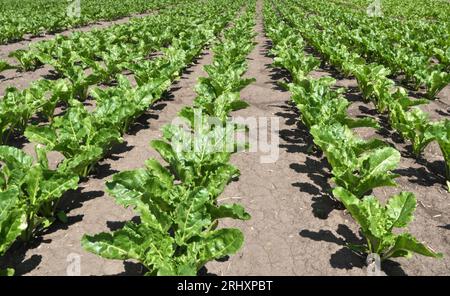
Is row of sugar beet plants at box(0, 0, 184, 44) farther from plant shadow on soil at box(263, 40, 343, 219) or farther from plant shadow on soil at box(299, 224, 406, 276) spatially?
plant shadow on soil at box(299, 224, 406, 276)

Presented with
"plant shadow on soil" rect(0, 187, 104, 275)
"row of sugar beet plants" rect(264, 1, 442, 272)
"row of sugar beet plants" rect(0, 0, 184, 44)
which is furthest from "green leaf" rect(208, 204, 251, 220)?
"row of sugar beet plants" rect(0, 0, 184, 44)

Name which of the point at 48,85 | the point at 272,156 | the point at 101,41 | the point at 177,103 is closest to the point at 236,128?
the point at 272,156

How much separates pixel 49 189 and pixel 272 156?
344 centimetres

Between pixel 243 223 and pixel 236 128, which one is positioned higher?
pixel 236 128

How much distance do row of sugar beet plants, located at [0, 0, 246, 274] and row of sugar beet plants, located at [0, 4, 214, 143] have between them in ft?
2.39

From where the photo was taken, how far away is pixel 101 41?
12.5 metres

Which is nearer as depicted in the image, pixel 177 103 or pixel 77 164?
pixel 77 164

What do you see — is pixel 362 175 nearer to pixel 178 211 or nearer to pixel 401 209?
pixel 401 209

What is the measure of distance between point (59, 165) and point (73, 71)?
4335mm

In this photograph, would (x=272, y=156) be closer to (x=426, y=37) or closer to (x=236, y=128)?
(x=236, y=128)

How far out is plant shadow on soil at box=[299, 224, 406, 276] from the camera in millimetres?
4008

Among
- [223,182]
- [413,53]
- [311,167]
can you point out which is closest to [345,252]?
[223,182]

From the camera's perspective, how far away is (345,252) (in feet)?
13.9

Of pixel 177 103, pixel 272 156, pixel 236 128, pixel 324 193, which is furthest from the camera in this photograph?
pixel 177 103
